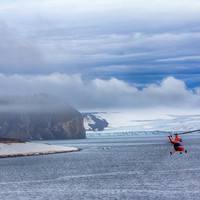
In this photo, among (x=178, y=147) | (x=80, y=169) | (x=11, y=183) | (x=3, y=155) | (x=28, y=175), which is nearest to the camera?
(x=11, y=183)

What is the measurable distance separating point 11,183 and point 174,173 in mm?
30804

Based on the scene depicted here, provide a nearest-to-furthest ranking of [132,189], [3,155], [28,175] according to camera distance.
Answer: [132,189] < [28,175] < [3,155]

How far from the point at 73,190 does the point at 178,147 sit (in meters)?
26.6

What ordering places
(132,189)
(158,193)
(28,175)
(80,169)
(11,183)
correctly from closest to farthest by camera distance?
(158,193) < (132,189) < (11,183) < (28,175) < (80,169)

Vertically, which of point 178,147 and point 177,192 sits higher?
point 178,147

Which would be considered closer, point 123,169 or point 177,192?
point 177,192

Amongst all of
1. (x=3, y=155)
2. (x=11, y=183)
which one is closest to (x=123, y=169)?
(x=11, y=183)

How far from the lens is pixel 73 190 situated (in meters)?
79.4

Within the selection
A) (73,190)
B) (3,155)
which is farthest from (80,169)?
(3,155)

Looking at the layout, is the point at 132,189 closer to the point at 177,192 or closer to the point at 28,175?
the point at 177,192

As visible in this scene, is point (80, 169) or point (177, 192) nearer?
point (177, 192)

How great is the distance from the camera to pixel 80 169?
388ft

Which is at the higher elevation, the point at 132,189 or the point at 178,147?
the point at 178,147

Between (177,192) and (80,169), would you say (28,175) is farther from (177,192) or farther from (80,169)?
(177,192)
